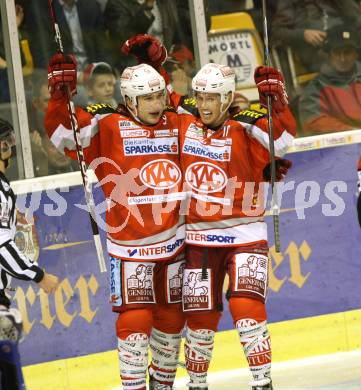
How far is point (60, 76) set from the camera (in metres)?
6.95

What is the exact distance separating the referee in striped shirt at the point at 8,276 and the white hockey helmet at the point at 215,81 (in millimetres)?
1015

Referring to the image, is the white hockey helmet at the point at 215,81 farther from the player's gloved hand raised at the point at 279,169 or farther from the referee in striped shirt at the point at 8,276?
the referee in striped shirt at the point at 8,276

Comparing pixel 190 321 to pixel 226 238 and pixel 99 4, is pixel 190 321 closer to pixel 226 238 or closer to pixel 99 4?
pixel 226 238

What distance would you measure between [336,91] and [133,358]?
107 inches

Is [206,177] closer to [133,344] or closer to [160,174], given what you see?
[160,174]

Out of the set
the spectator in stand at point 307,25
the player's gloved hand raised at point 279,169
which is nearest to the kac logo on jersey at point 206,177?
the player's gloved hand raised at point 279,169

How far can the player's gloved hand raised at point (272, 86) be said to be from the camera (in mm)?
7058

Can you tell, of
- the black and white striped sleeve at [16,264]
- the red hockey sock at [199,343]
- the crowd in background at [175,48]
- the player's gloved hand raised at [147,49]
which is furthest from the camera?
the crowd in background at [175,48]

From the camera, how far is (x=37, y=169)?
27.5 ft

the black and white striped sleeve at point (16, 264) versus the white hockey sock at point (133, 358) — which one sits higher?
the black and white striped sleeve at point (16, 264)

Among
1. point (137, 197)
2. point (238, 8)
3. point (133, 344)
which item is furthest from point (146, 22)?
point (133, 344)

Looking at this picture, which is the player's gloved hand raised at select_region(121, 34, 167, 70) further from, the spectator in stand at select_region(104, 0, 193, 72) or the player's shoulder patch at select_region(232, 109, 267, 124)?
the spectator in stand at select_region(104, 0, 193, 72)

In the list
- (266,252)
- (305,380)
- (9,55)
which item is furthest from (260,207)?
(9,55)

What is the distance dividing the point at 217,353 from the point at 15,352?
90.4 inches
